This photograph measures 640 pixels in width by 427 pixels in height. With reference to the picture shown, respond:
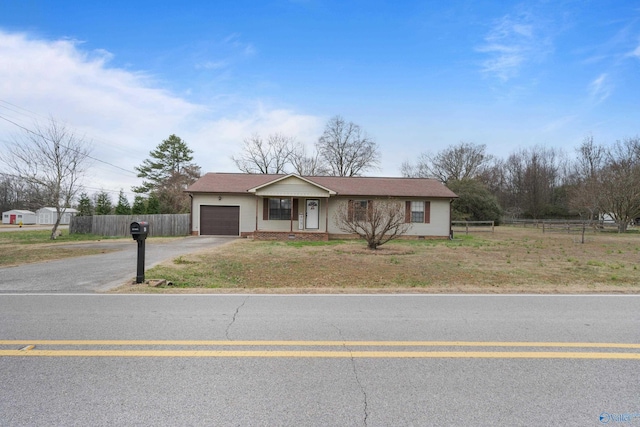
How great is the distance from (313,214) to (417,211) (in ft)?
22.4

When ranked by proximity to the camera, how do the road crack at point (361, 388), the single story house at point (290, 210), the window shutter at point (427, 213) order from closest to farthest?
the road crack at point (361, 388)
the single story house at point (290, 210)
the window shutter at point (427, 213)

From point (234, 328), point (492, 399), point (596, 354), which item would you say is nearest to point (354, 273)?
point (234, 328)

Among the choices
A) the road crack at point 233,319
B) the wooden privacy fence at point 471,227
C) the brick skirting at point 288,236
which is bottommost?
the road crack at point 233,319

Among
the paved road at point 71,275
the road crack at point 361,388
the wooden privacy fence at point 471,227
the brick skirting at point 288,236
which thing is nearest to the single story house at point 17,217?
the brick skirting at point 288,236

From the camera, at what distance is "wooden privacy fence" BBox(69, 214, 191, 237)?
25031 mm

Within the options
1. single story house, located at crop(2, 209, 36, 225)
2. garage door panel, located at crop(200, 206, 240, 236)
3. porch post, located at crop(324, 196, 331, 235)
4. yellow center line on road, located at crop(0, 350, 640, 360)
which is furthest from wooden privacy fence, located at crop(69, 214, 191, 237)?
single story house, located at crop(2, 209, 36, 225)

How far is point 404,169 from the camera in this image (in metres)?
57.3

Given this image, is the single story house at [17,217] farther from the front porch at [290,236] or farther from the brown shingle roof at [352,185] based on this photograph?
the front porch at [290,236]

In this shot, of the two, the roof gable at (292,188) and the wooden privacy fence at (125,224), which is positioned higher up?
the roof gable at (292,188)

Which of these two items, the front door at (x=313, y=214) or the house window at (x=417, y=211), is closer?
the front door at (x=313, y=214)

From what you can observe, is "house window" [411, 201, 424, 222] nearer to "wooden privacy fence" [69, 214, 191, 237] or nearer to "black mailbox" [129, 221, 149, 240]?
"wooden privacy fence" [69, 214, 191, 237]

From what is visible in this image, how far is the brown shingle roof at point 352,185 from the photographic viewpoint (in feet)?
77.6

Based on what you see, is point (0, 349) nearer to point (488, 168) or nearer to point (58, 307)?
point (58, 307)

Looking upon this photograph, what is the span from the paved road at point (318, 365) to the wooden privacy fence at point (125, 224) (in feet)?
64.6
